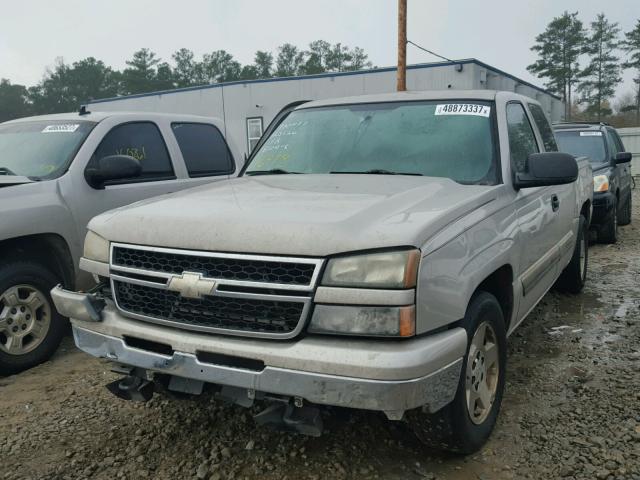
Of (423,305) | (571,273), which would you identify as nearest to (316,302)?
(423,305)

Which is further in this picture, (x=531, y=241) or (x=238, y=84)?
(x=238, y=84)

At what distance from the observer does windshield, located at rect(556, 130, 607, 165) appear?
904cm

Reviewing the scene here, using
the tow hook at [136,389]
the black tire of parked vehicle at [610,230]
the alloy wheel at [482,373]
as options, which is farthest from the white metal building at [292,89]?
the alloy wheel at [482,373]

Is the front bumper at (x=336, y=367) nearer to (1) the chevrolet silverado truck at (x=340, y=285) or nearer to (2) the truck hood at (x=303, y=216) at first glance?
(1) the chevrolet silverado truck at (x=340, y=285)

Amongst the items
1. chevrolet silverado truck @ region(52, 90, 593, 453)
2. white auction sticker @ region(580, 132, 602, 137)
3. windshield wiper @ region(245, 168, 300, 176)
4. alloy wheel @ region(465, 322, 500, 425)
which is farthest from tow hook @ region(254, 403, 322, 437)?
white auction sticker @ region(580, 132, 602, 137)

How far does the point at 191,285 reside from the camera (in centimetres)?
239

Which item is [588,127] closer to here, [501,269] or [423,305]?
[501,269]

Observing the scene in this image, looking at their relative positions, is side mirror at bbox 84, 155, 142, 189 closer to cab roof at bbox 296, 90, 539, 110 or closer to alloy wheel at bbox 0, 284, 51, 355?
alloy wheel at bbox 0, 284, 51, 355

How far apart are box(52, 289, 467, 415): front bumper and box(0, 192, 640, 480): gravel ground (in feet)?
1.07

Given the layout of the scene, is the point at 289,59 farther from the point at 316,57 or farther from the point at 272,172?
the point at 272,172

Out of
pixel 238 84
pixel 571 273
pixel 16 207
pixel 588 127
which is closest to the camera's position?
pixel 16 207

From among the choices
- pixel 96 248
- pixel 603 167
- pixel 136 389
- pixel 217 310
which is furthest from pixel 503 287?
pixel 603 167

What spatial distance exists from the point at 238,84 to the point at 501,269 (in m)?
22.9

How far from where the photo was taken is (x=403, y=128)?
358cm
